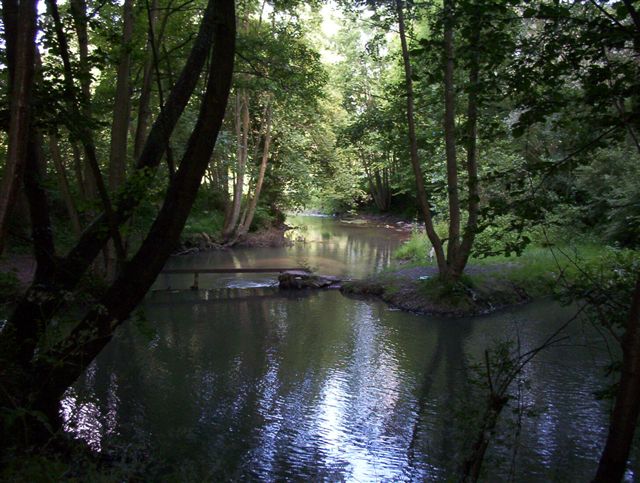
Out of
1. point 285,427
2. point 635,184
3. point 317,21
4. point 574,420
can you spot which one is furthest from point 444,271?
point 317,21

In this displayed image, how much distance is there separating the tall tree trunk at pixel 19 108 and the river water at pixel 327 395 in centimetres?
168

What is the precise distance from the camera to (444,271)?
42.4ft

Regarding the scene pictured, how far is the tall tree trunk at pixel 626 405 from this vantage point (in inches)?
97.6

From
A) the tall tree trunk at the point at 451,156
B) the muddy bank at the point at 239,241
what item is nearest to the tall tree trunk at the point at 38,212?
the tall tree trunk at the point at 451,156

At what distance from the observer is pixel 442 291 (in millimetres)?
12609

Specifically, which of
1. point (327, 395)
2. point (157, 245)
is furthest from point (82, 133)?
point (327, 395)

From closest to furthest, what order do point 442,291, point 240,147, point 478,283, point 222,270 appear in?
1. point 442,291
2. point 478,283
3. point 222,270
4. point 240,147

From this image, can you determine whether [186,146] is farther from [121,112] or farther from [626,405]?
[121,112]

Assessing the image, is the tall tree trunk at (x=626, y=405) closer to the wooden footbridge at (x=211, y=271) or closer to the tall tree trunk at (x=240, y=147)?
the wooden footbridge at (x=211, y=271)

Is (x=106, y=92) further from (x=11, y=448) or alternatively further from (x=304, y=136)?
(x=304, y=136)

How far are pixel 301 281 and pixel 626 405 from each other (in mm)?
12936

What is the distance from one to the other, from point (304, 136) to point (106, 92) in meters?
13.6

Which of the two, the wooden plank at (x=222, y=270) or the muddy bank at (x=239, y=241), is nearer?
the wooden plank at (x=222, y=270)

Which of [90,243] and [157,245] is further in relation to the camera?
[90,243]
